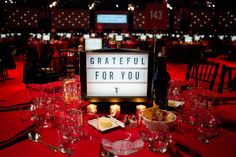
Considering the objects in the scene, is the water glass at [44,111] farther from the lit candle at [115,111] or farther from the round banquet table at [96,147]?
the lit candle at [115,111]

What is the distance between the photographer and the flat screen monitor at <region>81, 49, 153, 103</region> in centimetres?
174

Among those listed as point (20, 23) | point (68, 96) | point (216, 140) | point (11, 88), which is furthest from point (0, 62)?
point (20, 23)

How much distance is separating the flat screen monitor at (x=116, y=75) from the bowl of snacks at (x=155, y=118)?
12.7 inches

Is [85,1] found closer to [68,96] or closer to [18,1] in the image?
[18,1]

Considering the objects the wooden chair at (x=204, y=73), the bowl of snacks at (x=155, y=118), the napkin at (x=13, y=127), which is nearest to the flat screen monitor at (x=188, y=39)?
the wooden chair at (x=204, y=73)

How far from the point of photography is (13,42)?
42.9ft

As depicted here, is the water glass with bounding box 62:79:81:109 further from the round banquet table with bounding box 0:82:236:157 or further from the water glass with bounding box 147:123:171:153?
the water glass with bounding box 147:123:171:153

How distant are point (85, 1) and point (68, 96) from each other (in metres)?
18.2

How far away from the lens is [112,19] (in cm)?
2003

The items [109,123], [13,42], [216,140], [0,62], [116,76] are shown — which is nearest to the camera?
[216,140]

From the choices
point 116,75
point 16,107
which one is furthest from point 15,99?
point 116,75

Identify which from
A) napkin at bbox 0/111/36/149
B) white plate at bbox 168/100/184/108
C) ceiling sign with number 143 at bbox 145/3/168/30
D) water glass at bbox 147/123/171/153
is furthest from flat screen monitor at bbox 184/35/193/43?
water glass at bbox 147/123/171/153

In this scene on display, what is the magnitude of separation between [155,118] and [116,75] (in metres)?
0.49

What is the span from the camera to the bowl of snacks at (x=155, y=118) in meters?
1.32
